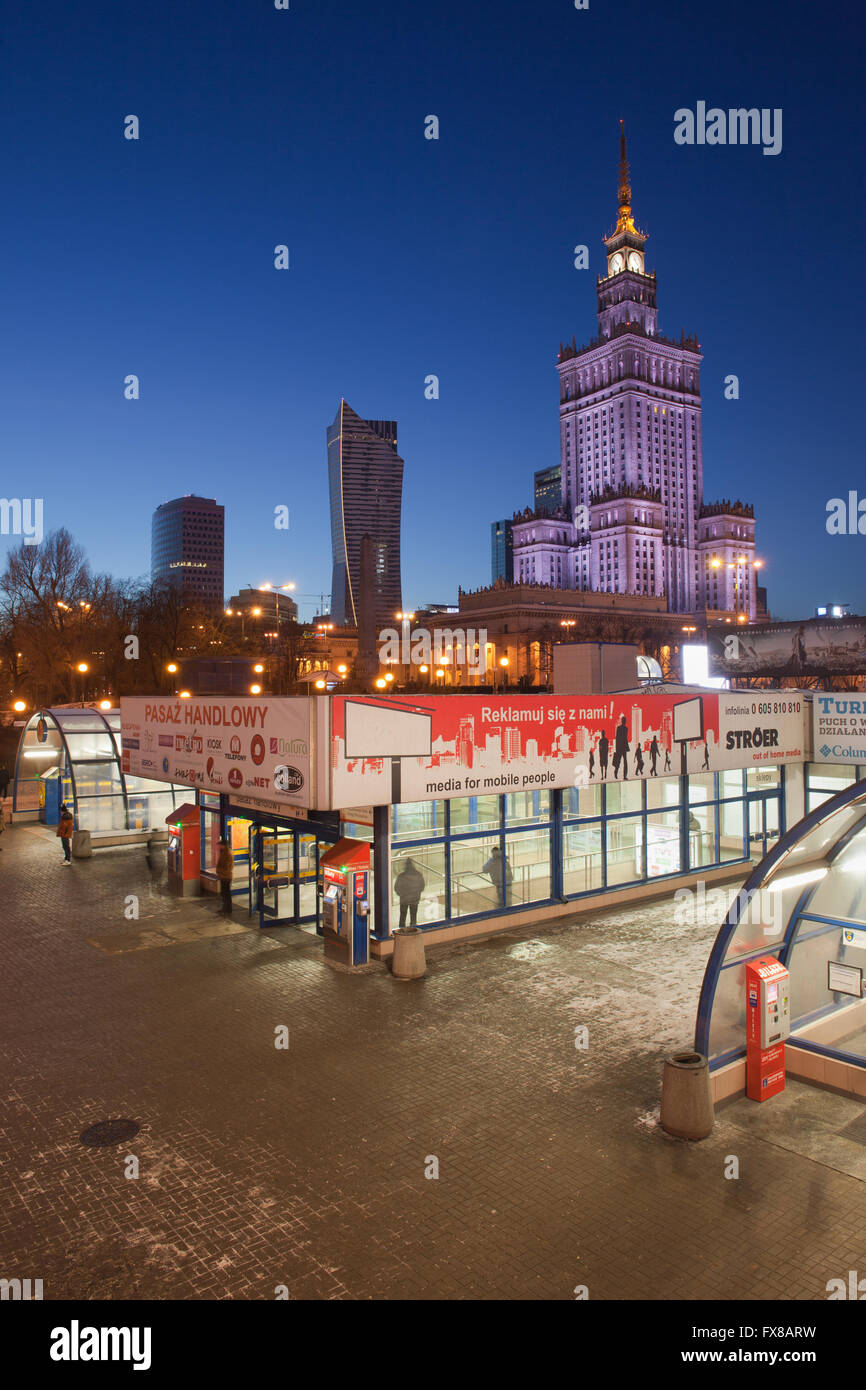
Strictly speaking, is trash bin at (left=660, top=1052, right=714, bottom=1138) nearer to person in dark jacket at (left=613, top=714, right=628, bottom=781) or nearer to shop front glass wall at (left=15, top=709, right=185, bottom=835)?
person in dark jacket at (left=613, top=714, right=628, bottom=781)

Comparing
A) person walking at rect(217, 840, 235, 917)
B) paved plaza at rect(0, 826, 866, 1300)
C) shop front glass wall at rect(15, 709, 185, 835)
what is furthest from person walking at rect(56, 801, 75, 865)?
paved plaza at rect(0, 826, 866, 1300)

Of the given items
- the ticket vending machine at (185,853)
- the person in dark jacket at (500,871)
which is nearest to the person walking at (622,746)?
the person in dark jacket at (500,871)

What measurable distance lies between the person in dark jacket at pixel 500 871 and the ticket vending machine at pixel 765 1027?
295 inches

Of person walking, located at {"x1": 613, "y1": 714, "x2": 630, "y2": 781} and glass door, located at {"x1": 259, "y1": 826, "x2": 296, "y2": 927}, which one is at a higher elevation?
person walking, located at {"x1": 613, "y1": 714, "x2": 630, "y2": 781}

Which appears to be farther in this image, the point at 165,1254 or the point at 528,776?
the point at 528,776

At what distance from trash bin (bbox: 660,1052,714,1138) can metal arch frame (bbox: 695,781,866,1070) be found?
2.58 feet

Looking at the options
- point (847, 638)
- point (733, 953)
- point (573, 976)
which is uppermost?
point (847, 638)

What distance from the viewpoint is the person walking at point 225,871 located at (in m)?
18.9

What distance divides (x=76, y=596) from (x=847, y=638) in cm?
5508

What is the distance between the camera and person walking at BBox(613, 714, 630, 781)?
18.3m
